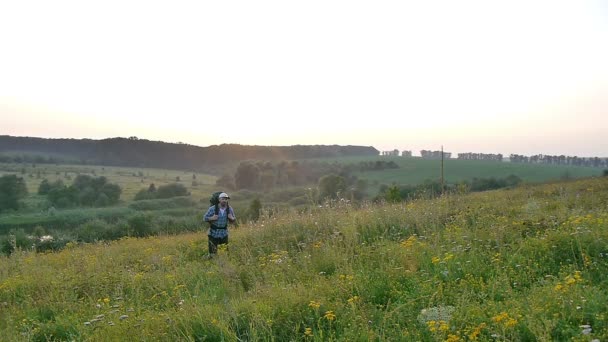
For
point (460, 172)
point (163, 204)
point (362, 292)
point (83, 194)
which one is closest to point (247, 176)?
point (163, 204)

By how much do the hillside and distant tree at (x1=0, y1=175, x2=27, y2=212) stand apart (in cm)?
4744

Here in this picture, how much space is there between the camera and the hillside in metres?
116

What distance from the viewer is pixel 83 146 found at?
4759 inches

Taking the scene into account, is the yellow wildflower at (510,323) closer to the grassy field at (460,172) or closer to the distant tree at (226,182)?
the grassy field at (460,172)

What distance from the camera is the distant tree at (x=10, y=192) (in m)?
63.6

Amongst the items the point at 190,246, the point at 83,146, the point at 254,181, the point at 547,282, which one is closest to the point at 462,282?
the point at 547,282

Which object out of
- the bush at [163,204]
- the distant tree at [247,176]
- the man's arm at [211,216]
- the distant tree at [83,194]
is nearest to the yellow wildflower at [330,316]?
the man's arm at [211,216]

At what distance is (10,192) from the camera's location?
6550 cm

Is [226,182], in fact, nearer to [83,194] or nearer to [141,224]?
[83,194]

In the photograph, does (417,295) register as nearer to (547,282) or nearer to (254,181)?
(547,282)

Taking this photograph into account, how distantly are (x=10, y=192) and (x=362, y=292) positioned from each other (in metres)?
76.7

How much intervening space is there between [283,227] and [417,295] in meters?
5.43

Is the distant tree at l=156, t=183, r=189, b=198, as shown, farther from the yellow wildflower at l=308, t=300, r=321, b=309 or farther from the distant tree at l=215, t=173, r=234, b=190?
the yellow wildflower at l=308, t=300, r=321, b=309

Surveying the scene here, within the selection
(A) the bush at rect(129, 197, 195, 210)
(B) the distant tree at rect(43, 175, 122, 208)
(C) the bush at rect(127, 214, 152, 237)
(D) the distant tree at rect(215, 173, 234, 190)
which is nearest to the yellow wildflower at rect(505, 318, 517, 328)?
(C) the bush at rect(127, 214, 152, 237)
